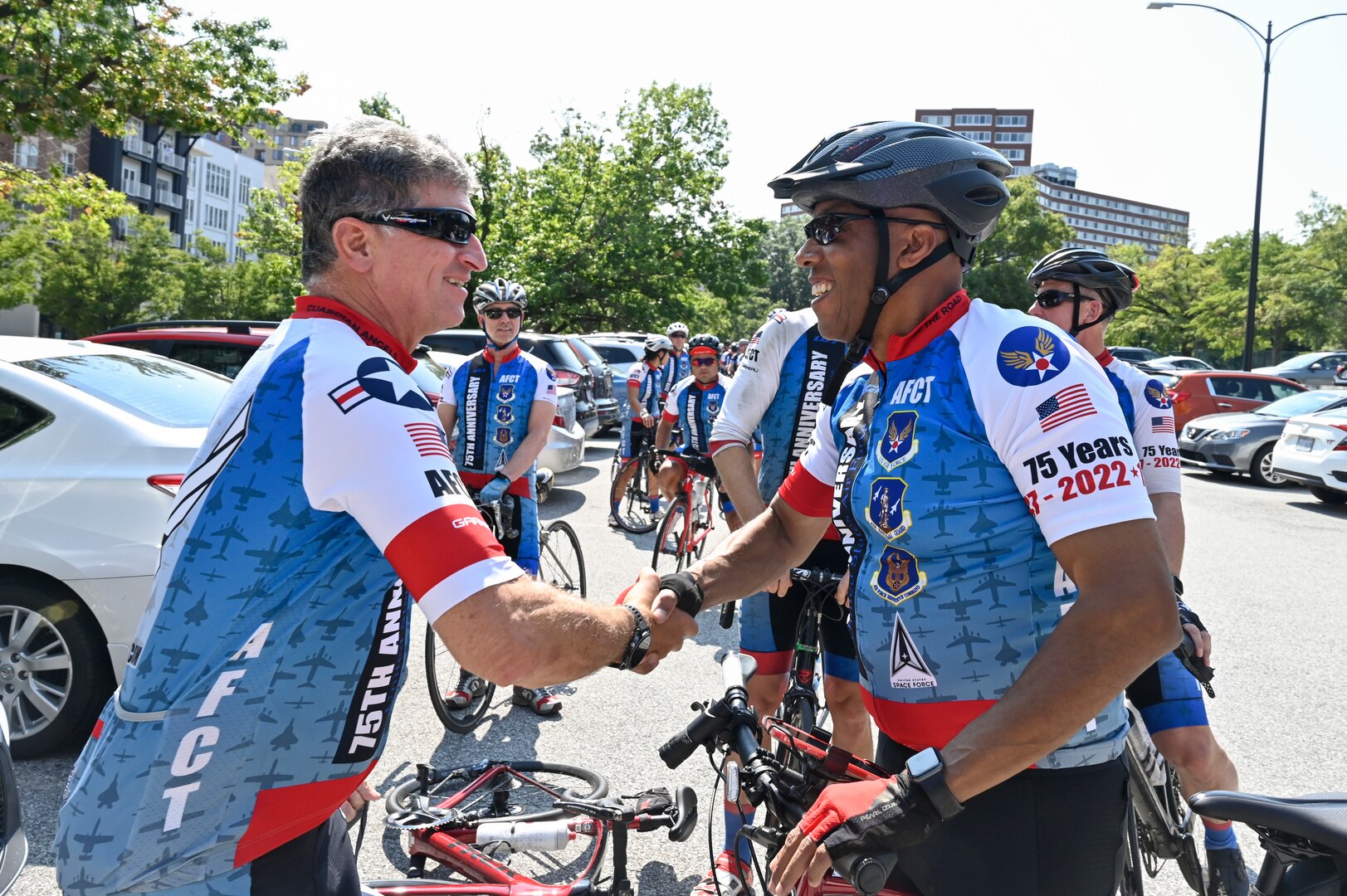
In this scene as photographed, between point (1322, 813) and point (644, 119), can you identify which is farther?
point (644, 119)

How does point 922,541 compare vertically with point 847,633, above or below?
above

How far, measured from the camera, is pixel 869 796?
1.61m

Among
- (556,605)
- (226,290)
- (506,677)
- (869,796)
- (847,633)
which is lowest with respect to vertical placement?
(847,633)

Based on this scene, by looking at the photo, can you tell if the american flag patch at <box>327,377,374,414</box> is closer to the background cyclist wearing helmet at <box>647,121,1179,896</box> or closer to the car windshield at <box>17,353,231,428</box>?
the background cyclist wearing helmet at <box>647,121,1179,896</box>

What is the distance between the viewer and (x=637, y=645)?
1.91 meters

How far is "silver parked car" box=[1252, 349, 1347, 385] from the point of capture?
29.0 metres

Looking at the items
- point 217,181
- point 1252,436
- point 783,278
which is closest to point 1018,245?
point 783,278

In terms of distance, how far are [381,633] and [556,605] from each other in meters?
0.32

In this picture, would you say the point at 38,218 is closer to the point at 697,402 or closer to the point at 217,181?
the point at 697,402

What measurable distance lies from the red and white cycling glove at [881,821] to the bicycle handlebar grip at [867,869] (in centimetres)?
1

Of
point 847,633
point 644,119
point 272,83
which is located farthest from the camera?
point 644,119

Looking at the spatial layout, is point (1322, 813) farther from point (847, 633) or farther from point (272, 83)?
point (272, 83)

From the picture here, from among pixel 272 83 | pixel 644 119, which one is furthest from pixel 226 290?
pixel 272 83

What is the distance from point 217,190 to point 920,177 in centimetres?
10594
